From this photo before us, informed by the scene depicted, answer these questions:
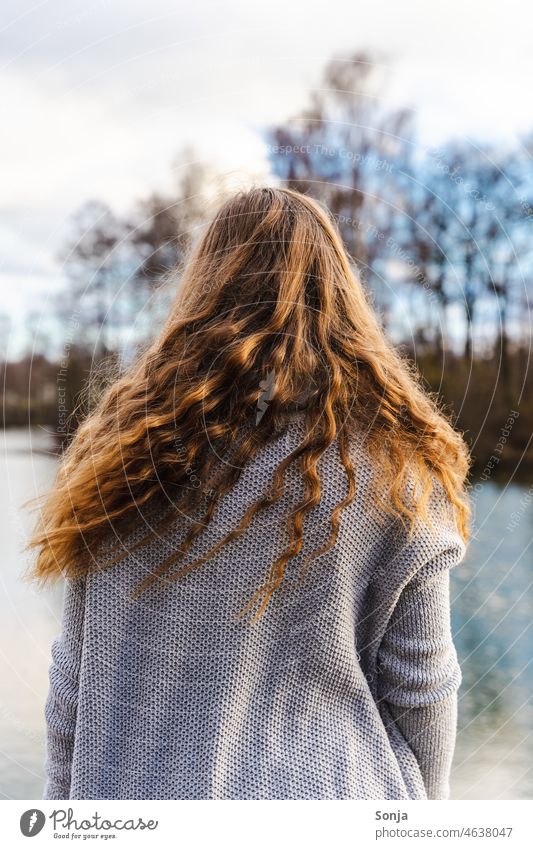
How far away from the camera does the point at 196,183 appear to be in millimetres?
1177

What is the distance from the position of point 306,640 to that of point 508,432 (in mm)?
698

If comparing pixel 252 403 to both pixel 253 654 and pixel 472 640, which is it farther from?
pixel 472 640

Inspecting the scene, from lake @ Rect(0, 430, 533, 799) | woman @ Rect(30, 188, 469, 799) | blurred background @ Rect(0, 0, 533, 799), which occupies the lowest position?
lake @ Rect(0, 430, 533, 799)

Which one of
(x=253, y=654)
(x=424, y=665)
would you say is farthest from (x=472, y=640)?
(x=253, y=654)

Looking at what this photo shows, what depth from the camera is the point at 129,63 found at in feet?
3.76

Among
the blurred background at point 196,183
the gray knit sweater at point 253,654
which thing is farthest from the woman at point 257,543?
the blurred background at point 196,183

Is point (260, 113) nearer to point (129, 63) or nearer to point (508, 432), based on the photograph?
Answer: point (129, 63)

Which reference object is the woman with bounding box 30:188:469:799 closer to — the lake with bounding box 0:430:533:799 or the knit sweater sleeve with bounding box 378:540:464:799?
the knit sweater sleeve with bounding box 378:540:464:799

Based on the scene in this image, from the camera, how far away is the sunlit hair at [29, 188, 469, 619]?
0.82 m

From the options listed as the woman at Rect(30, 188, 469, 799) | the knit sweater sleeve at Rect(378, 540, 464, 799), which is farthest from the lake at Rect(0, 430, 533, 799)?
the woman at Rect(30, 188, 469, 799)

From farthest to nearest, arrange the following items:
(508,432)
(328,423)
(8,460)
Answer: (508,432), (8,460), (328,423)

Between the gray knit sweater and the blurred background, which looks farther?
the blurred background

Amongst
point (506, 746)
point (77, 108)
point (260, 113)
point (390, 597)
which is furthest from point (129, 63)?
point (506, 746)

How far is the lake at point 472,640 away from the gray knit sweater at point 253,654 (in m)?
0.44
